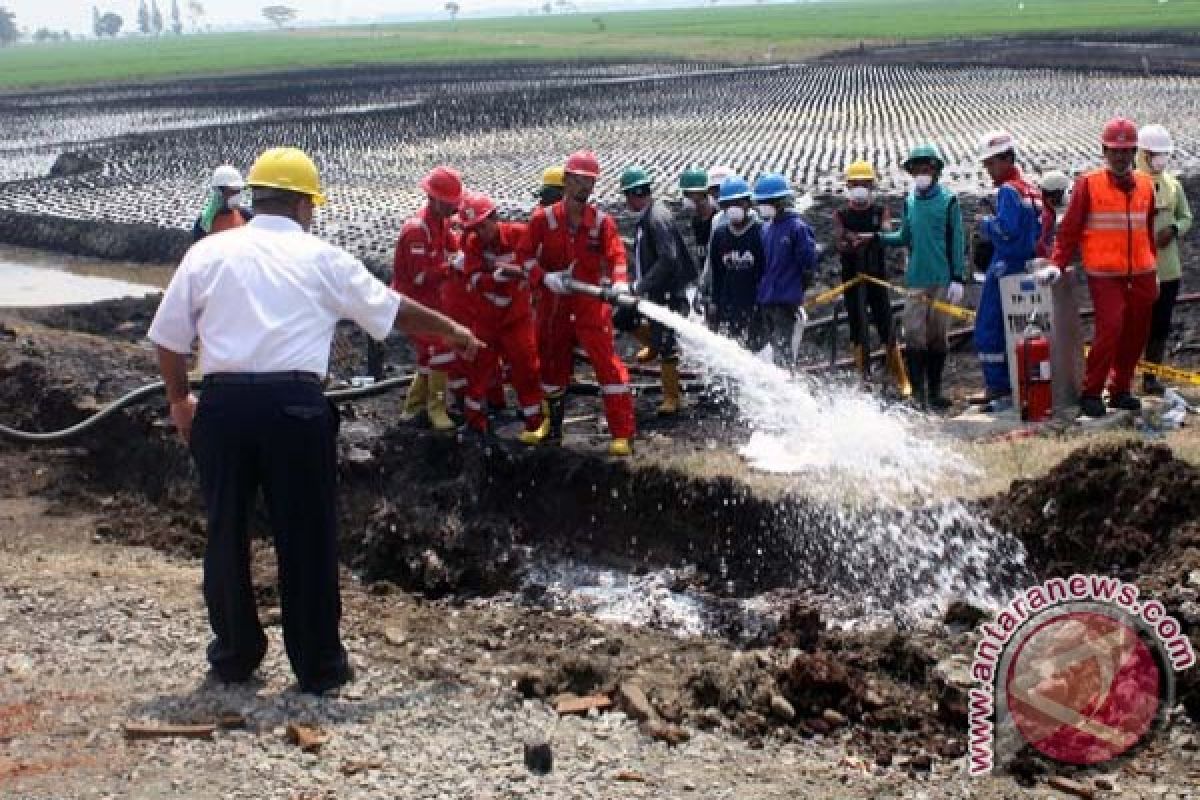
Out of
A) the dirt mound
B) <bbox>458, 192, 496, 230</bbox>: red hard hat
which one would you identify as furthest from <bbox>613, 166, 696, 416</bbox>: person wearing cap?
the dirt mound

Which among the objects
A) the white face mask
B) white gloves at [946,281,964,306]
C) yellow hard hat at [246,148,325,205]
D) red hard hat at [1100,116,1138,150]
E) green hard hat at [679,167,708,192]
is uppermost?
yellow hard hat at [246,148,325,205]

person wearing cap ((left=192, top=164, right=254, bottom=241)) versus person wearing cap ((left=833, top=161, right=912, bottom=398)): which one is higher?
person wearing cap ((left=192, top=164, right=254, bottom=241))

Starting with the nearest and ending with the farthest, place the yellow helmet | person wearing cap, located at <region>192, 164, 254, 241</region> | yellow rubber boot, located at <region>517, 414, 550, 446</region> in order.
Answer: yellow rubber boot, located at <region>517, 414, 550, 446</region> → person wearing cap, located at <region>192, 164, 254, 241</region> → the yellow helmet

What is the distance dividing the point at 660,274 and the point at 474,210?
1.37m

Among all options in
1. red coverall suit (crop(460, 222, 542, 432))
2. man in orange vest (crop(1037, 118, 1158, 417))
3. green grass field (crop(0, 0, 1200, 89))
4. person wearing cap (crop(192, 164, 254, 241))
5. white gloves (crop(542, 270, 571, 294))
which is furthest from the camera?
green grass field (crop(0, 0, 1200, 89))

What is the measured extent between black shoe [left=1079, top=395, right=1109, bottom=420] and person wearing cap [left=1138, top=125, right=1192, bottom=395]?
40.9 inches

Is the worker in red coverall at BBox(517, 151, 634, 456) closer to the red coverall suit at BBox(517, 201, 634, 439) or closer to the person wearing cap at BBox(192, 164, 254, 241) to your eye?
the red coverall suit at BBox(517, 201, 634, 439)

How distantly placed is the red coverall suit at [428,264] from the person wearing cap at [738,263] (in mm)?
1818

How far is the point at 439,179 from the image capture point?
10.1 metres

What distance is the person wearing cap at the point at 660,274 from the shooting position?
1052 cm

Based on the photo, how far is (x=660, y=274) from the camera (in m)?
10.5

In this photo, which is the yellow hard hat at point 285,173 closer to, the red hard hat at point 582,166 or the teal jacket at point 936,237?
the red hard hat at point 582,166

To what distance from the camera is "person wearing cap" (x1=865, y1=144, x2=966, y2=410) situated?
10586 mm

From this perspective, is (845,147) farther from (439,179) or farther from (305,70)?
(305,70)
